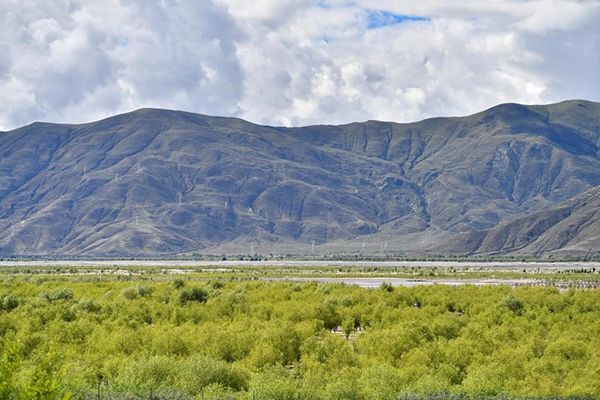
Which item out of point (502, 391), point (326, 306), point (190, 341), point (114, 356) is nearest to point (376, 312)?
point (326, 306)

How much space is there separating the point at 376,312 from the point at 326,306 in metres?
3.54

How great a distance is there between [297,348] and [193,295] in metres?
26.4

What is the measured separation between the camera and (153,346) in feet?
139

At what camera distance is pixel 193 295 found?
68.6m

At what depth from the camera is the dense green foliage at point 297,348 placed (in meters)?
31.8

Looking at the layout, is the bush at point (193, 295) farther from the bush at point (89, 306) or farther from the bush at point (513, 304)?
the bush at point (513, 304)

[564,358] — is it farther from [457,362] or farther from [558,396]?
[558,396]

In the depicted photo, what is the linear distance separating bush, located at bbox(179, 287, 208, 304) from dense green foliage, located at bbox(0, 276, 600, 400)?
0.35 meters

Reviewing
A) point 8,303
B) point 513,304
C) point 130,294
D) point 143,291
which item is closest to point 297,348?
point 513,304

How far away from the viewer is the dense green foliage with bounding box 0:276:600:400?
31.8m

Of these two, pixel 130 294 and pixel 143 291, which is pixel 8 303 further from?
pixel 143 291

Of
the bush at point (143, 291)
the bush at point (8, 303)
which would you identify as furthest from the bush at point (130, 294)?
the bush at point (8, 303)

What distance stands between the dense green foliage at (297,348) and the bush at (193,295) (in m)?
0.35

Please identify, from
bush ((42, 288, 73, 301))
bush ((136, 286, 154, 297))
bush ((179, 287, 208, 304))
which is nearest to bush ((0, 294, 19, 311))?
bush ((42, 288, 73, 301))
